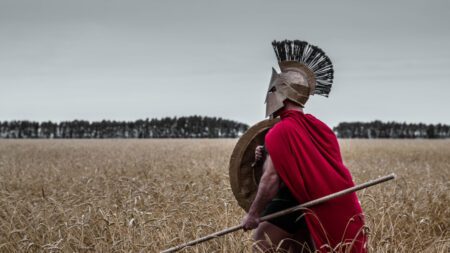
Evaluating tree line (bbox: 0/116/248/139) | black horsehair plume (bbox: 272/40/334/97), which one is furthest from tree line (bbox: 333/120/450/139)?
black horsehair plume (bbox: 272/40/334/97)

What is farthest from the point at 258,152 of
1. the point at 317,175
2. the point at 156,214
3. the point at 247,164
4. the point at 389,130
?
the point at 389,130

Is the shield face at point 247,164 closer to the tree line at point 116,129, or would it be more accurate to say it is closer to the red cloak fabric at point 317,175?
the red cloak fabric at point 317,175

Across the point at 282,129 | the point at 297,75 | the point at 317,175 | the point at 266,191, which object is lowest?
the point at 266,191

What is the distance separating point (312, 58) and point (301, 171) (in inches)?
36.2

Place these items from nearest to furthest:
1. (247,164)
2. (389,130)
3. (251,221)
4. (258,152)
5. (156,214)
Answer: (251,221)
(258,152)
(247,164)
(156,214)
(389,130)

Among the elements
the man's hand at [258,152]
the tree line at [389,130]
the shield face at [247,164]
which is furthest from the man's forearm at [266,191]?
the tree line at [389,130]

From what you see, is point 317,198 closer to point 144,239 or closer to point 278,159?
point 278,159

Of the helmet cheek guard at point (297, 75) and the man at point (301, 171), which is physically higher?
the helmet cheek guard at point (297, 75)

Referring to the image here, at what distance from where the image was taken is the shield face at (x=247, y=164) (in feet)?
10.2

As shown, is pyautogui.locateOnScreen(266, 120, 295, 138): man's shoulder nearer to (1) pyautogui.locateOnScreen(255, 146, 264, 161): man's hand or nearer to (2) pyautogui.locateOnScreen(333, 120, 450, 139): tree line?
(1) pyautogui.locateOnScreen(255, 146, 264, 161): man's hand

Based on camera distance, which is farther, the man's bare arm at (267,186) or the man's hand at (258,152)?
the man's hand at (258,152)

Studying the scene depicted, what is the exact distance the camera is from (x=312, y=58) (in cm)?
302

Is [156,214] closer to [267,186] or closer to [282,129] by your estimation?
[267,186]

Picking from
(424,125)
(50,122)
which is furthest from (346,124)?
(50,122)
